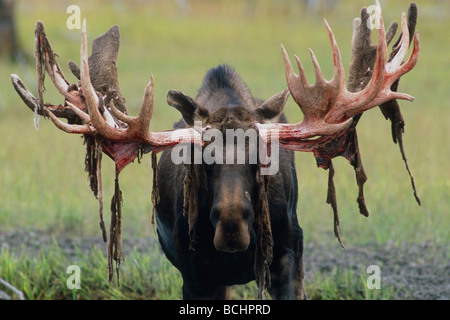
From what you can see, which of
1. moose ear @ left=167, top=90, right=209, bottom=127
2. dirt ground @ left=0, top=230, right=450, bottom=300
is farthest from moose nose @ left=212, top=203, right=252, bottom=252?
dirt ground @ left=0, top=230, right=450, bottom=300

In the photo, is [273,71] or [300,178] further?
[273,71]

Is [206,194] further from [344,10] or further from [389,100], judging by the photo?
[344,10]

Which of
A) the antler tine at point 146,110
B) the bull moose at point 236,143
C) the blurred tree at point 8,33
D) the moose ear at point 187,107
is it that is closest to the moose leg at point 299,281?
the bull moose at point 236,143

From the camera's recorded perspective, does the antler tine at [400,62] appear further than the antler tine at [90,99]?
Yes

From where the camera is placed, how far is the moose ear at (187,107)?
16.1 feet

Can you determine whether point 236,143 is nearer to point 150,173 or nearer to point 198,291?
point 198,291

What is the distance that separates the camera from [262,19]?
3381cm

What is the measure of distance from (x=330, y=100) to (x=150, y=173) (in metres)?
6.23

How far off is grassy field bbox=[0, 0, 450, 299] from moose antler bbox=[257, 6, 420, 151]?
1962 millimetres

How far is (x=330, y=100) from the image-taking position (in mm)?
5012

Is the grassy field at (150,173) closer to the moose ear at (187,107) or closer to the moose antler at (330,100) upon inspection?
the moose antler at (330,100)

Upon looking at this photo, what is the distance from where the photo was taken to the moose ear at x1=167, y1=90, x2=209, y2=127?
16.1ft
